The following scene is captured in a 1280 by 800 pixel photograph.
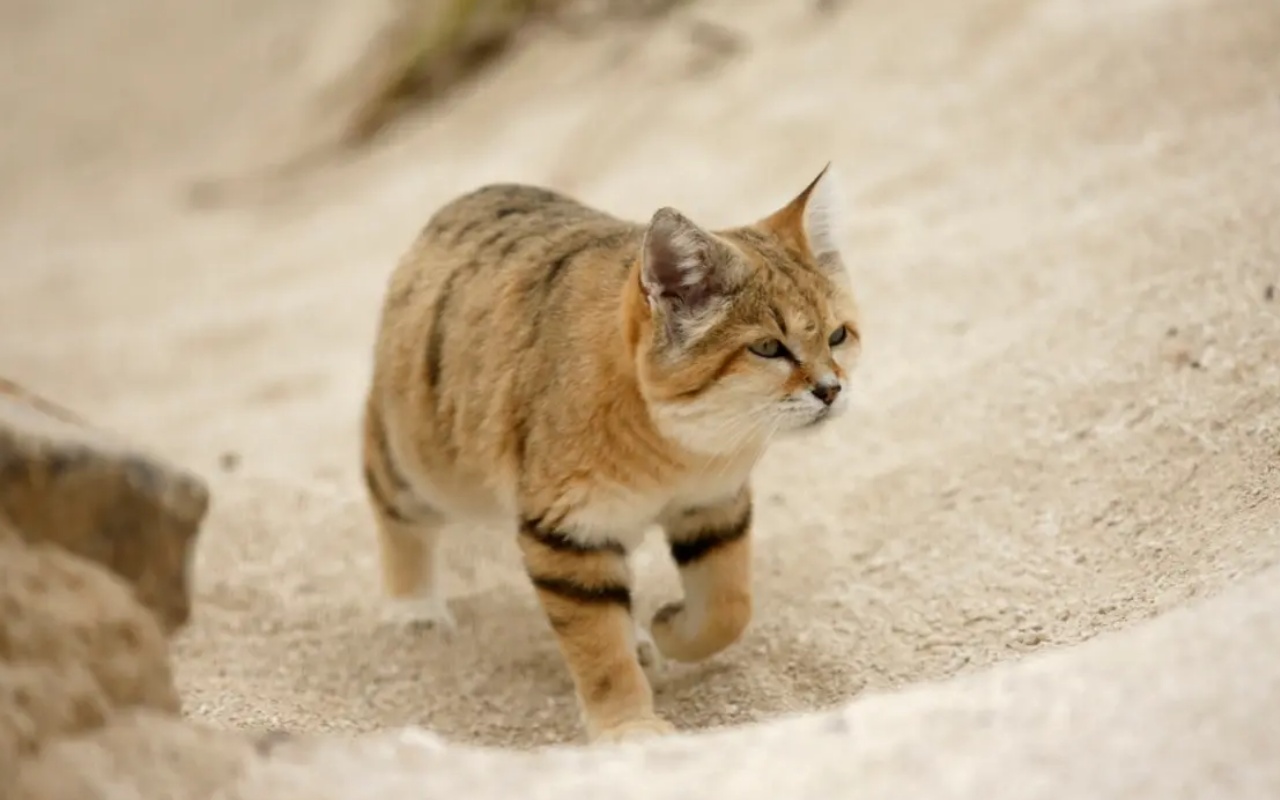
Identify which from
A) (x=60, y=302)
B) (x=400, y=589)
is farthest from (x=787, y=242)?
(x=60, y=302)

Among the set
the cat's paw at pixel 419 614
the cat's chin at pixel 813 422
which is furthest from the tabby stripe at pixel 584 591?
the cat's paw at pixel 419 614

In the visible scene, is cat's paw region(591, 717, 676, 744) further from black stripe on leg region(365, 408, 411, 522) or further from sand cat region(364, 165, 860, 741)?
black stripe on leg region(365, 408, 411, 522)

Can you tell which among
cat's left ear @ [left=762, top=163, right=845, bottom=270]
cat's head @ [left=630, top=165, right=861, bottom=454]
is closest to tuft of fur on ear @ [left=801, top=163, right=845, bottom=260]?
cat's left ear @ [left=762, top=163, right=845, bottom=270]

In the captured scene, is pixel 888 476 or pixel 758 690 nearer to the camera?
pixel 758 690

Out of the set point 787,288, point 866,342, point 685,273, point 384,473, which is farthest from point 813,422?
point 866,342

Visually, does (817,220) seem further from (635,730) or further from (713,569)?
(635,730)

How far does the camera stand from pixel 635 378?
2.99 m

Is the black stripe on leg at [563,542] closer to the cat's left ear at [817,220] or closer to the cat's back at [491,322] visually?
the cat's back at [491,322]

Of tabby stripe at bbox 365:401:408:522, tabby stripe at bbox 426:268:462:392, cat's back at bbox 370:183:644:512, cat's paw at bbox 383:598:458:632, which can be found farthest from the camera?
cat's paw at bbox 383:598:458:632

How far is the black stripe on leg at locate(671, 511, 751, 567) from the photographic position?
3.25 meters

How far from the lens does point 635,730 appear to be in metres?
2.92

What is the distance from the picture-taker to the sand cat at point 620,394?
289cm

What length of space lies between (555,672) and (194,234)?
19.0ft

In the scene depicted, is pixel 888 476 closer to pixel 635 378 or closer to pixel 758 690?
pixel 758 690
